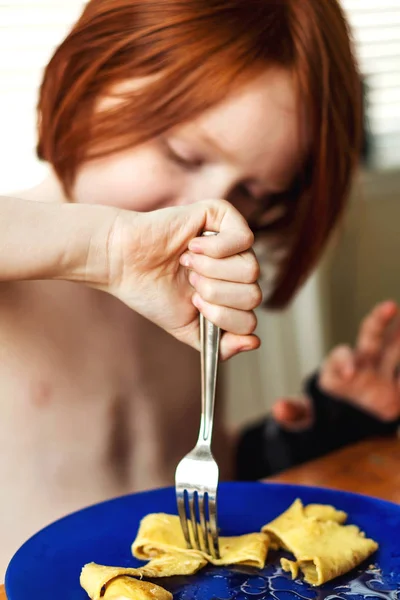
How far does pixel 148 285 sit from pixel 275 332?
1598mm

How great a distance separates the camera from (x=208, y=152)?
2.98ft

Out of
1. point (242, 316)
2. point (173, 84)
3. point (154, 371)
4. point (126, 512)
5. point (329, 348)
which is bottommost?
point (329, 348)

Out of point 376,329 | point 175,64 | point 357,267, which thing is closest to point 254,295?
point 175,64

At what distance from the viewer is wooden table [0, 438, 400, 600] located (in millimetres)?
859

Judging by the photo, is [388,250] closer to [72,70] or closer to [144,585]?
[72,70]

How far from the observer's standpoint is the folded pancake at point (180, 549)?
593 millimetres

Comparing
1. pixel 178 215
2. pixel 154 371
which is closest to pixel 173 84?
pixel 178 215

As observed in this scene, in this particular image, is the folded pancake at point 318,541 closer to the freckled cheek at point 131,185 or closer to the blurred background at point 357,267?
the freckled cheek at point 131,185

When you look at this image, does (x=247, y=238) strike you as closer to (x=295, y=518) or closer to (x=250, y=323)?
(x=250, y=323)

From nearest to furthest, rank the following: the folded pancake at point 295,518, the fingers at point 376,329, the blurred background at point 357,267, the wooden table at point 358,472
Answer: the folded pancake at point 295,518
the wooden table at point 358,472
the fingers at point 376,329
the blurred background at point 357,267

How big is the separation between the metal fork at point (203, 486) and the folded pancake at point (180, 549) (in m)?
0.01

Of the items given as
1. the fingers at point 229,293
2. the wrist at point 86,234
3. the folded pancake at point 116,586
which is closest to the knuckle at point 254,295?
the fingers at point 229,293

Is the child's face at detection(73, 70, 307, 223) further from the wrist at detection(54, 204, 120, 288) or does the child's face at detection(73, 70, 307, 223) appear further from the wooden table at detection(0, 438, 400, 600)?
the wooden table at detection(0, 438, 400, 600)

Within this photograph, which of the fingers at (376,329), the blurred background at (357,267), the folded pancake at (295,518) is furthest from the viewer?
the blurred background at (357,267)
